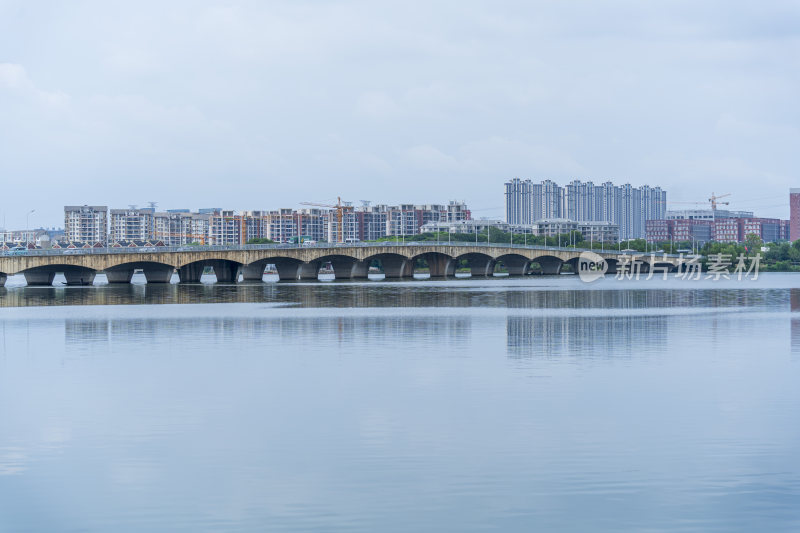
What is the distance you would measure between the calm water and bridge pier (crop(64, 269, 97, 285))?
83.5 metres

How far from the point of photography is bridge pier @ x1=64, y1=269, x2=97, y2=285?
125 meters

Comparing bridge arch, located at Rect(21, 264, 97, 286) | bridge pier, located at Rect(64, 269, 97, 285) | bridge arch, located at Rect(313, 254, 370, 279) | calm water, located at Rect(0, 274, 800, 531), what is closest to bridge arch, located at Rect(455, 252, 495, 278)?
bridge arch, located at Rect(313, 254, 370, 279)

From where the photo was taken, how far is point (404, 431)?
71.0 feet

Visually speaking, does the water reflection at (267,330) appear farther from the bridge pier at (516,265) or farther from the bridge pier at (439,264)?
the bridge pier at (516,265)

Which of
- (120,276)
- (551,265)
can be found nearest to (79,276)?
(120,276)

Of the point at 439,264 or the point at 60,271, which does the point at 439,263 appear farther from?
the point at 60,271

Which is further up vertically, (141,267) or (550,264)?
(141,267)

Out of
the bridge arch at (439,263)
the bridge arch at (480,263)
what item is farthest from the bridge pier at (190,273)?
the bridge arch at (480,263)

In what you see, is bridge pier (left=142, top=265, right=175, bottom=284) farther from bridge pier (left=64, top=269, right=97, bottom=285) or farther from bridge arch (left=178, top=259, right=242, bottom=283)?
bridge pier (left=64, top=269, right=97, bottom=285)

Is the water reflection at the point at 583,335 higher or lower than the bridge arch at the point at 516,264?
lower

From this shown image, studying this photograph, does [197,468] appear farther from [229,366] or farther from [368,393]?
[229,366]

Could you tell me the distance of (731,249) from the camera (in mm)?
187750

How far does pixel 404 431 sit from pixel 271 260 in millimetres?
113148

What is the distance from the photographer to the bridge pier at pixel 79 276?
125062mm
